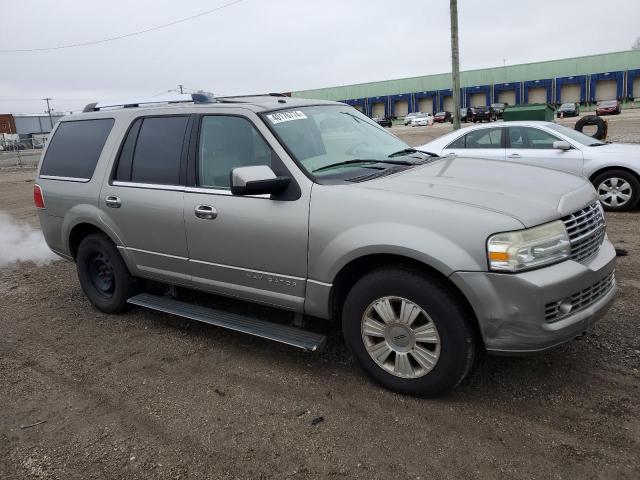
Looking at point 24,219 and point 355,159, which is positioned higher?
point 355,159

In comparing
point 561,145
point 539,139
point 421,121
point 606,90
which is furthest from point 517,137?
point 606,90

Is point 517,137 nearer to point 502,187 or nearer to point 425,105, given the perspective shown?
point 502,187

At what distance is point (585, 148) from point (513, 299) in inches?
255

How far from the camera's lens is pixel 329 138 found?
4.02 m

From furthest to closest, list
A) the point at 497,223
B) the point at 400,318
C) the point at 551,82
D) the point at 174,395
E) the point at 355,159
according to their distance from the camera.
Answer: the point at 551,82 → the point at 355,159 → the point at 174,395 → the point at 400,318 → the point at 497,223

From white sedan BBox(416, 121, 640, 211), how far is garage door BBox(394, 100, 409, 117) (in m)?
72.0

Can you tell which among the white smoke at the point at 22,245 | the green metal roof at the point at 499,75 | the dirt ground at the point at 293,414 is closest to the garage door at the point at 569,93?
the green metal roof at the point at 499,75

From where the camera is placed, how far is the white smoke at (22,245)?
7.41m

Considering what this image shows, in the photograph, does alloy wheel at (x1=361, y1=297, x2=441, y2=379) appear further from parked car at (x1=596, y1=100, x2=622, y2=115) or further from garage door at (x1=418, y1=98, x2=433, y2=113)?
garage door at (x1=418, y1=98, x2=433, y2=113)

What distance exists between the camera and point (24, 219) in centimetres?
1070

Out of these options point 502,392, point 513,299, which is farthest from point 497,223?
point 502,392

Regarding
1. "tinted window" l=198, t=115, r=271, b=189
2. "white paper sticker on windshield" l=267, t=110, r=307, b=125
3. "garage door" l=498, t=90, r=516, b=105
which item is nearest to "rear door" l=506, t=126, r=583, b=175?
"white paper sticker on windshield" l=267, t=110, r=307, b=125

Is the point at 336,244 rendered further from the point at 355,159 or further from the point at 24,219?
the point at 24,219

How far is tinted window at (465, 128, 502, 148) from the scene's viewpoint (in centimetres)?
876
